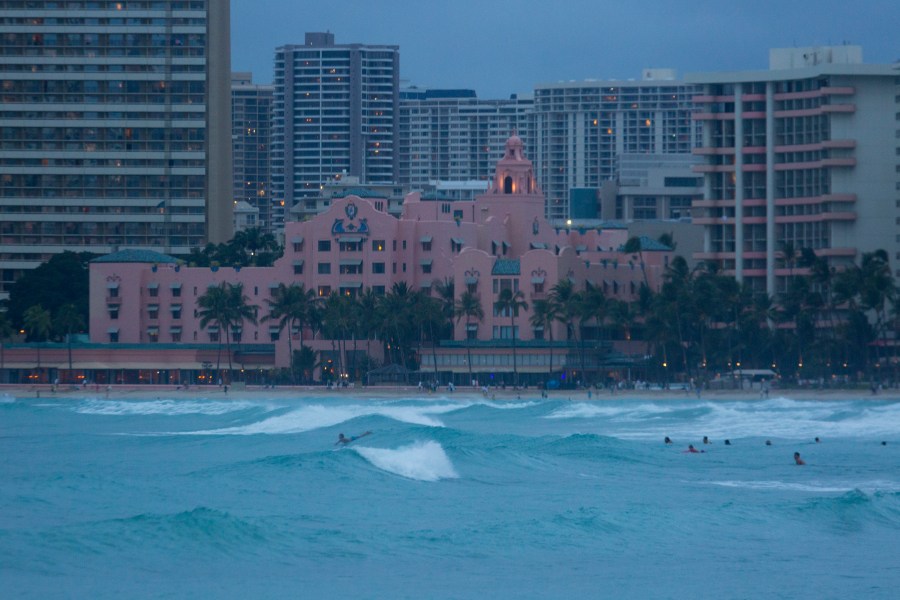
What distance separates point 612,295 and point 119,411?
46.6 metres

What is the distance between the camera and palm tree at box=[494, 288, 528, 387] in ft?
379

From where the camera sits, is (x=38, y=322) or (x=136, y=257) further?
(x=136, y=257)

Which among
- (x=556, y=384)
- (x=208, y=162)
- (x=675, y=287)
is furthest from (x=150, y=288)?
(x=675, y=287)

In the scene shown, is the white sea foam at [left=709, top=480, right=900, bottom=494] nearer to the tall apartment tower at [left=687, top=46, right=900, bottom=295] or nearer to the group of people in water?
the group of people in water

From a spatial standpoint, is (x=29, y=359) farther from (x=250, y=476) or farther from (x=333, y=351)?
(x=250, y=476)

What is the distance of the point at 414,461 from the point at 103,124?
94301 mm

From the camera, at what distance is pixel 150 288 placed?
399ft

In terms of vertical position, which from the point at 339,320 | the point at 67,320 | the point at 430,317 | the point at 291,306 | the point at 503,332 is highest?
the point at 291,306

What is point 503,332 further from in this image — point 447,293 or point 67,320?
point 67,320

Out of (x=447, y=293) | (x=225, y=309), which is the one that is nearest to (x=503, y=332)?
(x=447, y=293)

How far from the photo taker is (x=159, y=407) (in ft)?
321

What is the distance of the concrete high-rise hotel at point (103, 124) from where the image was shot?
454 ft

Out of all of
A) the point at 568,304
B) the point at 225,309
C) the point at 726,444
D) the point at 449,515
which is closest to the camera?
the point at 449,515

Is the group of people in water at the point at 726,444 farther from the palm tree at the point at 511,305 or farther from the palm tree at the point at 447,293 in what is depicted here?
the palm tree at the point at 447,293
